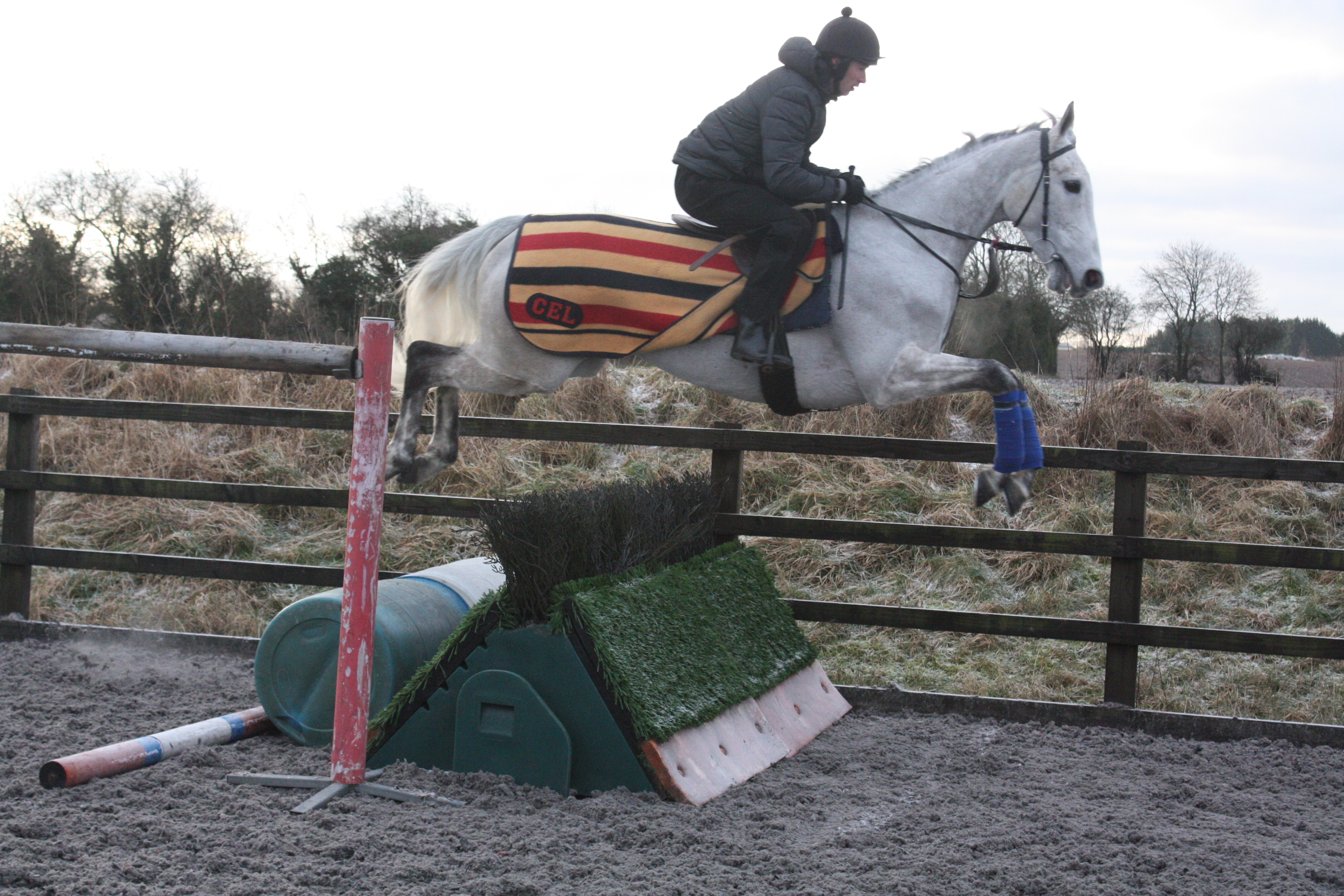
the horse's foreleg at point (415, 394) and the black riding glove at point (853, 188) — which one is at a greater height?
the black riding glove at point (853, 188)

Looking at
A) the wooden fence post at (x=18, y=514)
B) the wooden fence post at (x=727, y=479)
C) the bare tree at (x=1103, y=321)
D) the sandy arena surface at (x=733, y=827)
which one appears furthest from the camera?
the bare tree at (x=1103, y=321)

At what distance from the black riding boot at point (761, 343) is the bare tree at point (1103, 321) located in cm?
525

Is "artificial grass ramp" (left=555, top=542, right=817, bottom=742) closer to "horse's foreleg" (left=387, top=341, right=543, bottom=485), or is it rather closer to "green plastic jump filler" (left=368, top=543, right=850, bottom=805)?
"green plastic jump filler" (left=368, top=543, right=850, bottom=805)

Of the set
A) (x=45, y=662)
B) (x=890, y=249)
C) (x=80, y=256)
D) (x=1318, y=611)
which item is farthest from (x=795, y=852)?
(x=80, y=256)

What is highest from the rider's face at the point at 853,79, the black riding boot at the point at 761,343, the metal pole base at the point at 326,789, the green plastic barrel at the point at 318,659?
the rider's face at the point at 853,79

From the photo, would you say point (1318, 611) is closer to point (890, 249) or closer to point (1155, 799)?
point (1155, 799)

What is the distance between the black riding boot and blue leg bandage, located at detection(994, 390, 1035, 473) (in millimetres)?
608

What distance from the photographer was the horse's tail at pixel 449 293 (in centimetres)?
308

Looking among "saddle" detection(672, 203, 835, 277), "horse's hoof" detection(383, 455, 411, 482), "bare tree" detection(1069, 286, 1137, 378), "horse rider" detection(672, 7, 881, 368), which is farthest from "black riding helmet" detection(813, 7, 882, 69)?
"bare tree" detection(1069, 286, 1137, 378)

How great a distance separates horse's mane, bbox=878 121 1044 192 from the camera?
3111mm

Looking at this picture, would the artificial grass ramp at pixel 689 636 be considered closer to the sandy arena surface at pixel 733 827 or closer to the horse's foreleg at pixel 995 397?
the sandy arena surface at pixel 733 827

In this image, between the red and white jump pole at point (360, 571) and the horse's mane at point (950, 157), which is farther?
the horse's mane at point (950, 157)

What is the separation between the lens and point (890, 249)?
296cm

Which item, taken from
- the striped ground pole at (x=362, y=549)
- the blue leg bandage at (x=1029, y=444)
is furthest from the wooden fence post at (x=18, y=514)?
the blue leg bandage at (x=1029, y=444)
